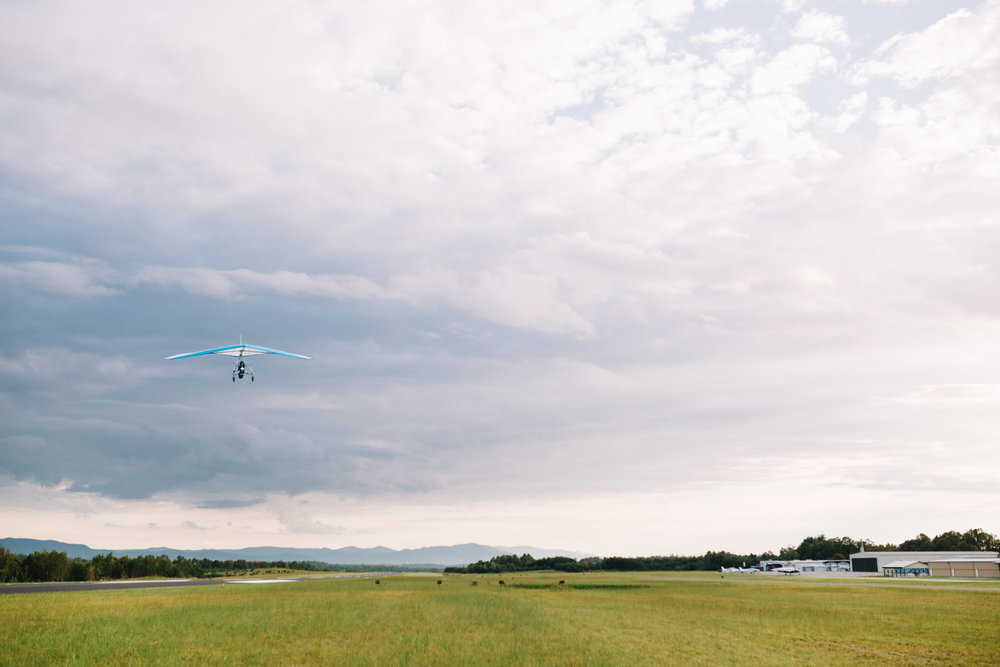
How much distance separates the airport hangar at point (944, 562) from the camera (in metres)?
125

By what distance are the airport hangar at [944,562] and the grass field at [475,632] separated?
8958 centimetres

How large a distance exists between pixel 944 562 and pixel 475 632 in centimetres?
13524

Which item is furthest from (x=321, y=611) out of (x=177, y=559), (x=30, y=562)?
(x=177, y=559)

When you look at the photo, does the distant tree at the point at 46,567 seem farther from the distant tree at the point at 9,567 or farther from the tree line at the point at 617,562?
the tree line at the point at 617,562

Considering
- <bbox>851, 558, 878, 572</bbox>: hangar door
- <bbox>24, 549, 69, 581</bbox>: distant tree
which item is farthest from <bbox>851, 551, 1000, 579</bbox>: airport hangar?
<bbox>24, 549, 69, 581</bbox>: distant tree

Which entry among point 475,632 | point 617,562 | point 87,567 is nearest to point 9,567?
point 87,567

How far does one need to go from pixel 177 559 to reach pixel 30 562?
36.1m

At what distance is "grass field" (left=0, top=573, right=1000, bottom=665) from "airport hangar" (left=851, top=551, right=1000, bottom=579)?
89576 millimetres

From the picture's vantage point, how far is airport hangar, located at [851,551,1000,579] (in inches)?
4931

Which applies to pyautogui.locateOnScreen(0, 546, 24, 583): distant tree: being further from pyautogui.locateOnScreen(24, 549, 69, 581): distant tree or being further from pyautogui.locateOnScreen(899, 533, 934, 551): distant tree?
pyautogui.locateOnScreen(899, 533, 934, 551): distant tree

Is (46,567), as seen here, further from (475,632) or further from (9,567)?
(475,632)

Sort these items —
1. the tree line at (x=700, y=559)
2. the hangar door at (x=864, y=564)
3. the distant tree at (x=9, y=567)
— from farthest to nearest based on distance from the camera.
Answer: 1. the tree line at (x=700, y=559)
2. the hangar door at (x=864, y=564)
3. the distant tree at (x=9, y=567)

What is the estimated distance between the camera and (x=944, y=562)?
132 m

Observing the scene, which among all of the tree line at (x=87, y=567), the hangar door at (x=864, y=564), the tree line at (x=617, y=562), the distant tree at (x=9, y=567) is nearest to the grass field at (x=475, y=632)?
the distant tree at (x=9, y=567)
